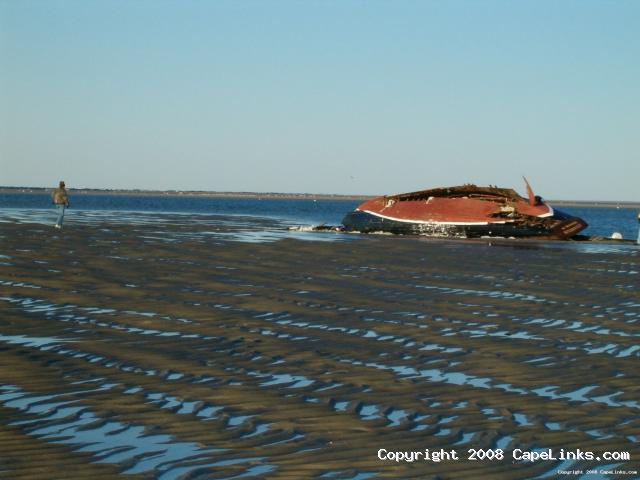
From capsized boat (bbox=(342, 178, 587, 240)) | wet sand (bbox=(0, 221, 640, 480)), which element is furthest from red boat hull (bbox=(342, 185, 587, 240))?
wet sand (bbox=(0, 221, 640, 480))

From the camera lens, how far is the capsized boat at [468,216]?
47812 mm

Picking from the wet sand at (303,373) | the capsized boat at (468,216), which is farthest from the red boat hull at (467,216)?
the wet sand at (303,373)

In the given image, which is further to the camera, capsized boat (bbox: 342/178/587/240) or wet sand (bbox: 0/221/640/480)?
capsized boat (bbox: 342/178/587/240)

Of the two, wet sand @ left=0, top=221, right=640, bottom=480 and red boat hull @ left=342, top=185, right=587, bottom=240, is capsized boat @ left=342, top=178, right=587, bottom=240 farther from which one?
wet sand @ left=0, top=221, right=640, bottom=480

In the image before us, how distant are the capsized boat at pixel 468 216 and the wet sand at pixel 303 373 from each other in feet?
82.3

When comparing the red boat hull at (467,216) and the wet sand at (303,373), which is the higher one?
the red boat hull at (467,216)

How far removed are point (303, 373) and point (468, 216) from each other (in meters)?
39.2

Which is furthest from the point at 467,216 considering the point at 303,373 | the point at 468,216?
the point at 303,373

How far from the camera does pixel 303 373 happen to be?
35.3 ft

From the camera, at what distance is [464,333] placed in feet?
46.7

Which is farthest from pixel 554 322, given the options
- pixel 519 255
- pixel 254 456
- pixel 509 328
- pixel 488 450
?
pixel 519 255

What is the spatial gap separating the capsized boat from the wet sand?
25.1 meters

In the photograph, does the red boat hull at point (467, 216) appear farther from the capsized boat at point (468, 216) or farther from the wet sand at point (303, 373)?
the wet sand at point (303, 373)

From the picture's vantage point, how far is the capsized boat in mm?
47812
